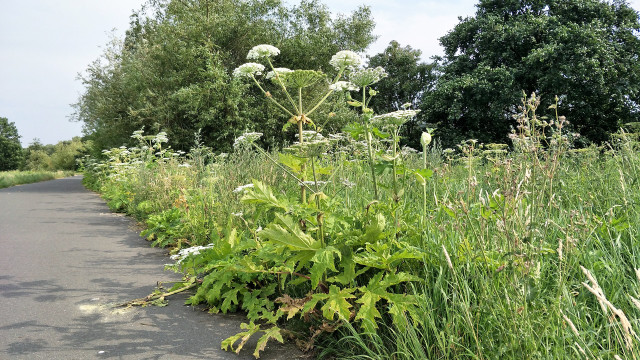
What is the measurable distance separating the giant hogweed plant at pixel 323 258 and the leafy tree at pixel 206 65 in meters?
13.7

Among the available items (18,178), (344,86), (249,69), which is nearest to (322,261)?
(344,86)

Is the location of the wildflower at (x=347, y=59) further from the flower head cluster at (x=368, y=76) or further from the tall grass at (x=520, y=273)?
the tall grass at (x=520, y=273)

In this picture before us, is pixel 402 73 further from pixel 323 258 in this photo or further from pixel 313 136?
pixel 323 258

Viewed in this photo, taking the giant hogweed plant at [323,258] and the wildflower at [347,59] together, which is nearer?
the giant hogweed plant at [323,258]

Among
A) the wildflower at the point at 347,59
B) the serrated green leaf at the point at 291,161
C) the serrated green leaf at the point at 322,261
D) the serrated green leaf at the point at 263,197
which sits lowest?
the serrated green leaf at the point at 322,261

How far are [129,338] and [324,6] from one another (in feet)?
70.4

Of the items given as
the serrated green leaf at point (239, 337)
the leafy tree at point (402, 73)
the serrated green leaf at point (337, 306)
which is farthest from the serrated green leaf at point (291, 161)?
the leafy tree at point (402, 73)

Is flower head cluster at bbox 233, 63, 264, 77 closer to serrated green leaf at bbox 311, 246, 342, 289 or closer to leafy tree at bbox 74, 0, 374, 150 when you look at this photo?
serrated green leaf at bbox 311, 246, 342, 289

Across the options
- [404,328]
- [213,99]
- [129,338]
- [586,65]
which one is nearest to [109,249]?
[129,338]

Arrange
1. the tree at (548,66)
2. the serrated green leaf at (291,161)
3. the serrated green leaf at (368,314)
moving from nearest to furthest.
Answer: the serrated green leaf at (368,314)
the serrated green leaf at (291,161)
the tree at (548,66)

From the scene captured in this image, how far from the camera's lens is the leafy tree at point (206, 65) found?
17.9m

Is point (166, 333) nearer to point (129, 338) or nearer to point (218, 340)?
point (129, 338)

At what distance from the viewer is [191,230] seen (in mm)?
5762

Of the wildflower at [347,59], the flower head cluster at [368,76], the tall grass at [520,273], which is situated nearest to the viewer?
the tall grass at [520,273]
